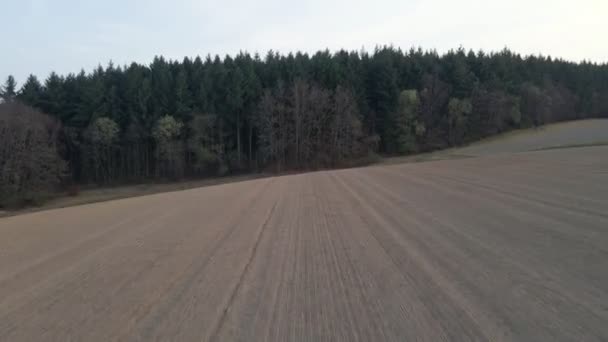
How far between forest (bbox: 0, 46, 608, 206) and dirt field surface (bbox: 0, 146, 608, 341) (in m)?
40.8

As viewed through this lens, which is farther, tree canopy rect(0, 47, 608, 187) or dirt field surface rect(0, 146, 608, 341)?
tree canopy rect(0, 47, 608, 187)

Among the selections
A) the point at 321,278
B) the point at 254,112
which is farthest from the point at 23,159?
the point at 321,278

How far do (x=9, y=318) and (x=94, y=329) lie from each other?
1.16m

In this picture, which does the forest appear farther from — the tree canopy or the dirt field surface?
the dirt field surface

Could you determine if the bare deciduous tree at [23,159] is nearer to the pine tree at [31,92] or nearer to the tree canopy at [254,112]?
the tree canopy at [254,112]

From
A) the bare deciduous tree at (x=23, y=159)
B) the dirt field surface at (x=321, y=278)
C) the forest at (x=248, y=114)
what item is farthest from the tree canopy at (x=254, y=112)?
the dirt field surface at (x=321, y=278)

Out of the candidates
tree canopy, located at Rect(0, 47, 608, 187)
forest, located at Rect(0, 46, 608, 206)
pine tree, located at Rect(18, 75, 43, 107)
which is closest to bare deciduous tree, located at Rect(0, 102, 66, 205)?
forest, located at Rect(0, 46, 608, 206)

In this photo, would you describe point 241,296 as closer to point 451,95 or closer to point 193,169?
point 193,169

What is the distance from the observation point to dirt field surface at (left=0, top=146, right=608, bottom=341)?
333cm

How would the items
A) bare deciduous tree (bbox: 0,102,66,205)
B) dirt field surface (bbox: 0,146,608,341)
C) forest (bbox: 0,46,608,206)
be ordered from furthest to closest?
forest (bbox: 0,46,608,206) → bare deciduous tree (bbox: 0,102,66,205) → dirt field surface (bbox: 0,146,608,341)

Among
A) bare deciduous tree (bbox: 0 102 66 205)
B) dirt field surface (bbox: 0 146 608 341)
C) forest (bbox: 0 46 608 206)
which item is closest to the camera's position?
dirt field surface (bbox: 0 146 608 341)

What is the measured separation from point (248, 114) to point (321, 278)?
49.8 metres

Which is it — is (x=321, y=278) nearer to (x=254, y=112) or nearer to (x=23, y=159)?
(x=23, y=159)

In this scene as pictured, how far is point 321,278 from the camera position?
4.64 m
